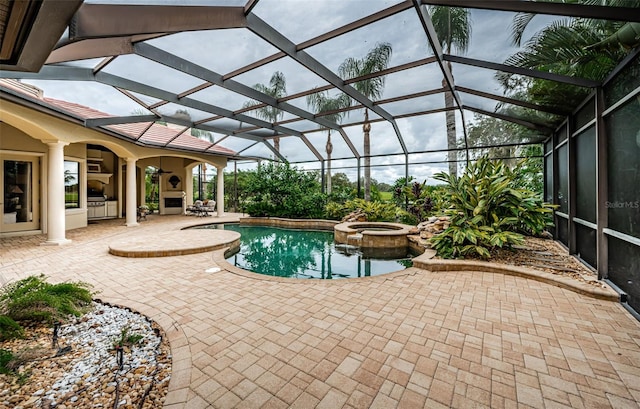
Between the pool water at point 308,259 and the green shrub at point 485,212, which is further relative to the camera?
the pool water at point 308,259

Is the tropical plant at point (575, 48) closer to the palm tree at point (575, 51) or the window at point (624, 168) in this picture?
the palm tree at point (575, 51)

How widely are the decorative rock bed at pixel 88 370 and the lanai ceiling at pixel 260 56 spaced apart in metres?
2.41

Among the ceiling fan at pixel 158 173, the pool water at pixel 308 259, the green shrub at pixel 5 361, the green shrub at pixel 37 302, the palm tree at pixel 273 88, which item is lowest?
the pool water at pixel 308 259

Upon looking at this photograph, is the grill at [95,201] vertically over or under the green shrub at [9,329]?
over

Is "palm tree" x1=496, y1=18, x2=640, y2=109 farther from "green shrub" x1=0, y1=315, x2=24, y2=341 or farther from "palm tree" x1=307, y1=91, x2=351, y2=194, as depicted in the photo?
"green shrub" x1=0, y1=315, x2=24, y2=341

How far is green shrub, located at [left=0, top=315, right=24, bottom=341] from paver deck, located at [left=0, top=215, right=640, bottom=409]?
0.94m

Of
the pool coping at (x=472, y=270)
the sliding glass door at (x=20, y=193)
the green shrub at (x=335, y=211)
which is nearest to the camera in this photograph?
the pool coping at (x=472, y=270)

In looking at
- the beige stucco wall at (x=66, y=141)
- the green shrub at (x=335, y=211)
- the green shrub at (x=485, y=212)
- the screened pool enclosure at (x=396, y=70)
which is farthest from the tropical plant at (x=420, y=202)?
the beige stucco wall at (x=66, y=141)

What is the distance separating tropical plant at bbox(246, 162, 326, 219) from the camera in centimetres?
1204

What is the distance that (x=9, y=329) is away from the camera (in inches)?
97.0

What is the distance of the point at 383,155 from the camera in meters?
11.4

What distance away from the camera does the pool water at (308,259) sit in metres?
5.72

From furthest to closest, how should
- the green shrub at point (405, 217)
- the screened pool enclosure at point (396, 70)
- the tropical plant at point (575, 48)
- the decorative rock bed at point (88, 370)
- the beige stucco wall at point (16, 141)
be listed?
the green shrub at point (405, 217) → the beige stucco wall at point (16, 141) → the tropical plant at point (575, 48) → the screened pool enclosure at point (396, 70) → the decorative rock bed at point (88, 370)

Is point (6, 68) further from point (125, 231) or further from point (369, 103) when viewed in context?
point (125, 231)
